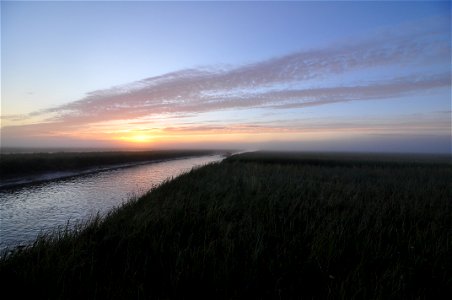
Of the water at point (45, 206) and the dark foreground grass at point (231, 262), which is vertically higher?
the dark foreground grass at point (231, 262)

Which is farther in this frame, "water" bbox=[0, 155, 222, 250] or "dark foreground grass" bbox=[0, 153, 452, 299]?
"water" bbox=[0, 155, 222, 250]

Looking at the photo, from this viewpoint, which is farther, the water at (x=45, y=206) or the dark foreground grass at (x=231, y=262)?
the water at (x=45, y=206)

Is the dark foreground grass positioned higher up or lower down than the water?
higher up

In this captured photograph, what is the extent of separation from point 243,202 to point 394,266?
6238 millimetres

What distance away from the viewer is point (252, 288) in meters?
5.02

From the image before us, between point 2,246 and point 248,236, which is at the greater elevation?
point 248,236

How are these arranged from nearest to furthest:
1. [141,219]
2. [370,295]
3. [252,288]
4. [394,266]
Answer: [370,295] < [252,288] < [394,266] < [141,219]

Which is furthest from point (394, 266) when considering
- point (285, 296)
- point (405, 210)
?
point (405, 210)

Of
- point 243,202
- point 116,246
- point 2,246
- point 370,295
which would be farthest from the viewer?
point 243,202

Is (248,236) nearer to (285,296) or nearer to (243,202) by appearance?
(285,296)

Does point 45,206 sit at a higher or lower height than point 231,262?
lower

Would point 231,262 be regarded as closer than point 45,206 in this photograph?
Yes

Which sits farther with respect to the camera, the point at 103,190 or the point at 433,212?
the point at 103,190

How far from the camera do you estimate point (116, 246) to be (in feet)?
22.2
